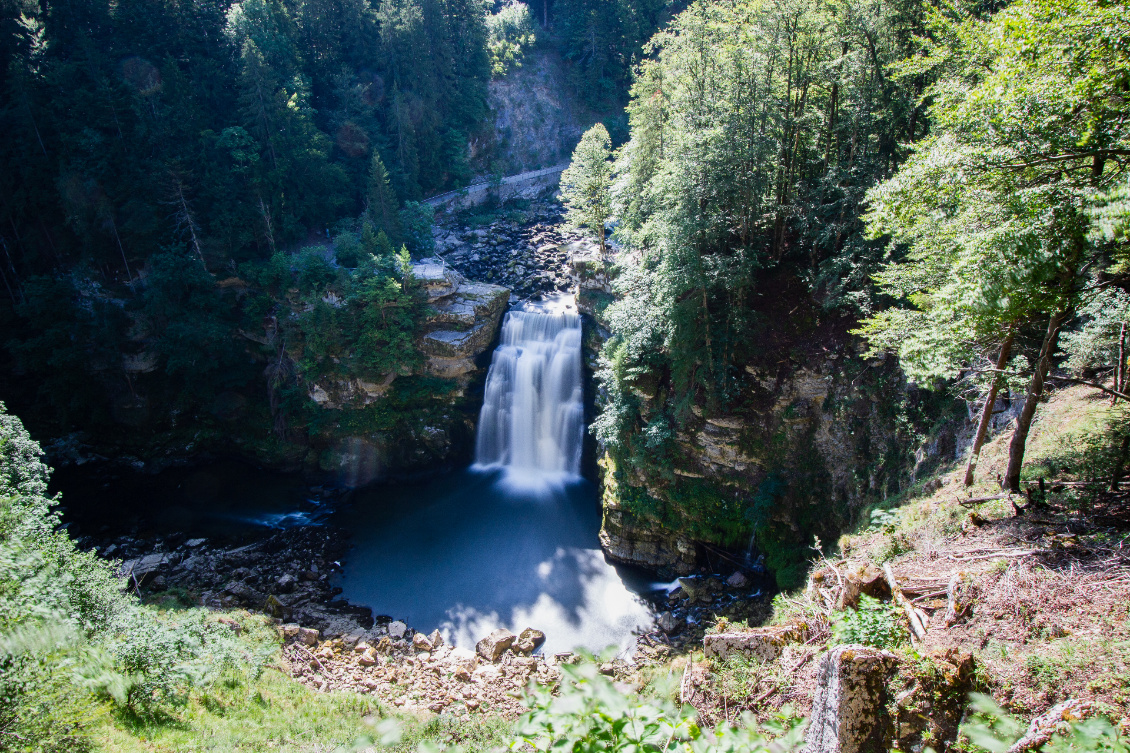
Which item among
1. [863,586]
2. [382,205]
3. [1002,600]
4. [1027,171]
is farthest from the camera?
[382,205]

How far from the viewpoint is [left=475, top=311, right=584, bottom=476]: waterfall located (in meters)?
24.6

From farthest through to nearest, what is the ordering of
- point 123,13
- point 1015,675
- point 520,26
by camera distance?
1. point 520,26
2. point 123,13
3. point 1015,675

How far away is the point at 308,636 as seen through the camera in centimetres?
1546

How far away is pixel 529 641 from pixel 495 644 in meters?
1.03

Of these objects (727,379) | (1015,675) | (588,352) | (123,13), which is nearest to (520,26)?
(123,13)

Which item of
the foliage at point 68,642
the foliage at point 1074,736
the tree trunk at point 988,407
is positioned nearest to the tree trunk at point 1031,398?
the tree trunk at point 988,407

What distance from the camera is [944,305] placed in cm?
905

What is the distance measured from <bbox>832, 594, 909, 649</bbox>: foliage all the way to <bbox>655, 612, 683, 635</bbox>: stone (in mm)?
10185

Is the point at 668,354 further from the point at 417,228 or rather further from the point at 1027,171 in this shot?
the point at 417,228

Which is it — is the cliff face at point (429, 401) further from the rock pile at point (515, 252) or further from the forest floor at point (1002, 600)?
the forest floor at point (1002, 600)

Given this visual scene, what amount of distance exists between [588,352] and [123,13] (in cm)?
2933

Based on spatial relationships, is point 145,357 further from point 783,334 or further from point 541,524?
point 783,334

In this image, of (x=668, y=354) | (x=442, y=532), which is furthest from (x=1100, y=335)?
(x=442, y=532)

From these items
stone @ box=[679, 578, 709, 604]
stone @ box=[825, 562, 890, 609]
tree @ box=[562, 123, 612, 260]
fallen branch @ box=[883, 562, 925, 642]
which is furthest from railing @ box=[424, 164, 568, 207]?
fallen branch @ box=[883, 562, 925, 642]
